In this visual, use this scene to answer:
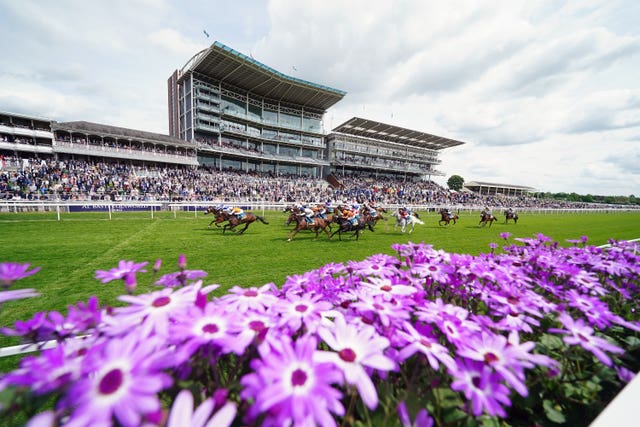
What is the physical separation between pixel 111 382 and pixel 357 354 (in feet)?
2.11

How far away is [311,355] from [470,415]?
22.3 inches

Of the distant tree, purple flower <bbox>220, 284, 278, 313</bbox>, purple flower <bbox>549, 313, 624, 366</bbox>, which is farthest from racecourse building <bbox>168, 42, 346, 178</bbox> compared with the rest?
the distant tree

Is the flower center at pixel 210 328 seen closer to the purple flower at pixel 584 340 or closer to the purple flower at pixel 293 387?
the purple flower at pixel 293 387

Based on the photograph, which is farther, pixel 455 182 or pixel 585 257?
pixel 455 182

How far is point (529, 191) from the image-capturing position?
77.2 metres

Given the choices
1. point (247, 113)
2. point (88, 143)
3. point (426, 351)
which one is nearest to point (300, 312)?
point (426, 351)

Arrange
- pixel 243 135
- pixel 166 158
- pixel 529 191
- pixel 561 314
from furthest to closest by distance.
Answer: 1. pixel 529 191
2. pixel 243 135
3. pixel 166 158
4. pixel 561 314

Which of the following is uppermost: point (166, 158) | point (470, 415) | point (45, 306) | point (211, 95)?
point (211, 95)

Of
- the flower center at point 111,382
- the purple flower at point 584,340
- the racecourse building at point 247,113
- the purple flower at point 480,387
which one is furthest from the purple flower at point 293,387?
the racecourse building at point 247,113

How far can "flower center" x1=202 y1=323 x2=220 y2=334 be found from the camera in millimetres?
816

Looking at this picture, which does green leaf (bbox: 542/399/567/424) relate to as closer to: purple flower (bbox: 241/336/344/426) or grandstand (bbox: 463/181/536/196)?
purple flower (bbox: 241/336/344/426)

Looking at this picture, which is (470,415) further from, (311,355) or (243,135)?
(243,135)

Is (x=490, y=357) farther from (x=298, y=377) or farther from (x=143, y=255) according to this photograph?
(x=143, y=255)

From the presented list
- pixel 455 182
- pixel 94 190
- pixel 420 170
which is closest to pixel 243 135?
pixel 94 190
